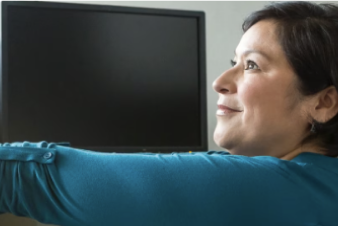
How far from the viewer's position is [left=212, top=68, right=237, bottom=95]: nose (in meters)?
0.76

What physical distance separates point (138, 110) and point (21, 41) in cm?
39

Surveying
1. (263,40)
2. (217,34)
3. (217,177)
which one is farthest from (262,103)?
(217,34)

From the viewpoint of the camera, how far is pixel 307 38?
0.72m

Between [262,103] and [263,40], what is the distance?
0.35 feet

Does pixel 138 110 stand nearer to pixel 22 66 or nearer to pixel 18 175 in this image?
pixel 22 66

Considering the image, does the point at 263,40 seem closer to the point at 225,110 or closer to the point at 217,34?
the point at 225,110

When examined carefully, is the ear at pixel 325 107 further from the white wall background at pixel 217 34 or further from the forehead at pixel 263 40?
the white wall background at pixel 217 34

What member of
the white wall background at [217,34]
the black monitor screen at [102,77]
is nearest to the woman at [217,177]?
the black monitor screen at [102,77]

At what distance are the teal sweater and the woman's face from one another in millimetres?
168

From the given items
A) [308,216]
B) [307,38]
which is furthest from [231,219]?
[307,38]

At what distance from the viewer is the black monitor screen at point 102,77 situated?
1.30 m

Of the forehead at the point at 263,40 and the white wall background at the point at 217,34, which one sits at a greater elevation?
the white wall background at the point at 217,34

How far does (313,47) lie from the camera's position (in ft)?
2.33

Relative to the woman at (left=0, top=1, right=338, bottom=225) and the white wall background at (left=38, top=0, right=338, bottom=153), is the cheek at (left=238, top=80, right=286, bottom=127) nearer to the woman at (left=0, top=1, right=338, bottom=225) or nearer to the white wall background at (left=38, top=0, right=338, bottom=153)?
the woman at (left=0, top=1, right=338, bottom=225)
